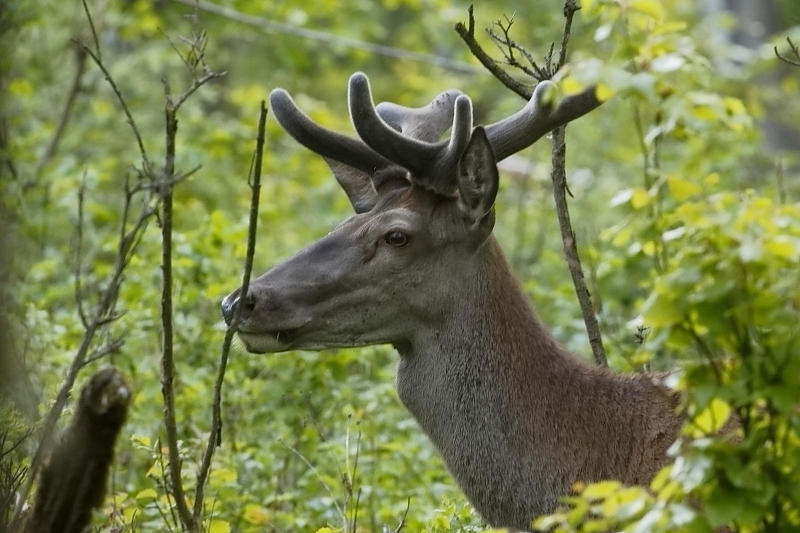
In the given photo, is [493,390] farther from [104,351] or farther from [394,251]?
[104,351]

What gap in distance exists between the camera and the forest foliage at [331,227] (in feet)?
12.4

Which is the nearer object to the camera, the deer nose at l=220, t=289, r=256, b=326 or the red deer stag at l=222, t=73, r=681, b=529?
the red deer stag at l=222, t=73, r=681, b=529

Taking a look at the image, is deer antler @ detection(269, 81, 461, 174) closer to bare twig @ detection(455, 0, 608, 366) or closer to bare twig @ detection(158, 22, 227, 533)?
bare twig @ detection(455, 0, 608, 366)

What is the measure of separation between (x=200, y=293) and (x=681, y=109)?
481cm

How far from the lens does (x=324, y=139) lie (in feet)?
21.2

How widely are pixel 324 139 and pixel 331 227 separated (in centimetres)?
242

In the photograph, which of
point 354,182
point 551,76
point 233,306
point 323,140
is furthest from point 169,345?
point 551,76

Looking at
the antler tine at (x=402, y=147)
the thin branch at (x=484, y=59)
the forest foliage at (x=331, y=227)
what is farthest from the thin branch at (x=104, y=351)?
the thin branch at (x=484, y=59)

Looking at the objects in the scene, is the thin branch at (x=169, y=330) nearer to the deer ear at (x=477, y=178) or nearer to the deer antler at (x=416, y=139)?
the deer antler at (x=416, y=139)

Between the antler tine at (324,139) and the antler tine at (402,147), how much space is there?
27 centimetres

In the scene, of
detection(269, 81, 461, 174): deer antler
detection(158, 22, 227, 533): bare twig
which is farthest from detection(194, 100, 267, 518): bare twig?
detection(269, 81, 461, 174): deer antler

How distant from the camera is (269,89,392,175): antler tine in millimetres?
6449

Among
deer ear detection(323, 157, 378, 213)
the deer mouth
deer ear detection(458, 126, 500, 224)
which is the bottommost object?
the deer mouth

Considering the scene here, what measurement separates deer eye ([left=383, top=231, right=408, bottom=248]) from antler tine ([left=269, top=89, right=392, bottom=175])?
19.7 inches
